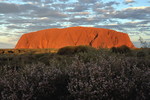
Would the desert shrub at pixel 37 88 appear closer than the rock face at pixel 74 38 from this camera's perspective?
Yes

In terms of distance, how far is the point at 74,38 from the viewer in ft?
360

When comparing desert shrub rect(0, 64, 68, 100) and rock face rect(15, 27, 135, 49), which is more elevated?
desert shrub rect(0, 64, 68, 100)

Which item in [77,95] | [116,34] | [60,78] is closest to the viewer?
[77,95]

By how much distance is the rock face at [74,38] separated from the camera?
359ft

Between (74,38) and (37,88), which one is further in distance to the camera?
(74,38)

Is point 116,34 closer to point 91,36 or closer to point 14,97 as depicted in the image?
point 91,36

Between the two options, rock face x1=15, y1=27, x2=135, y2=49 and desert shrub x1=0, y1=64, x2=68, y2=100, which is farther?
rock face x1=15, y1=27, x2=135, y2=49

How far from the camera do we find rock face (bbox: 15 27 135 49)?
109 metres

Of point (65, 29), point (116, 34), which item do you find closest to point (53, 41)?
point (65, 29)

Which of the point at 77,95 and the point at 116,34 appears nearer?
the point at 77,95

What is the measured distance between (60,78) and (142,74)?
6.56 feet

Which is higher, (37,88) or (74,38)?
(37,88)

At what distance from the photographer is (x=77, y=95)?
3.99 metres

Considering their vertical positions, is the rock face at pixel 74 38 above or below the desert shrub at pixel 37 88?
below
